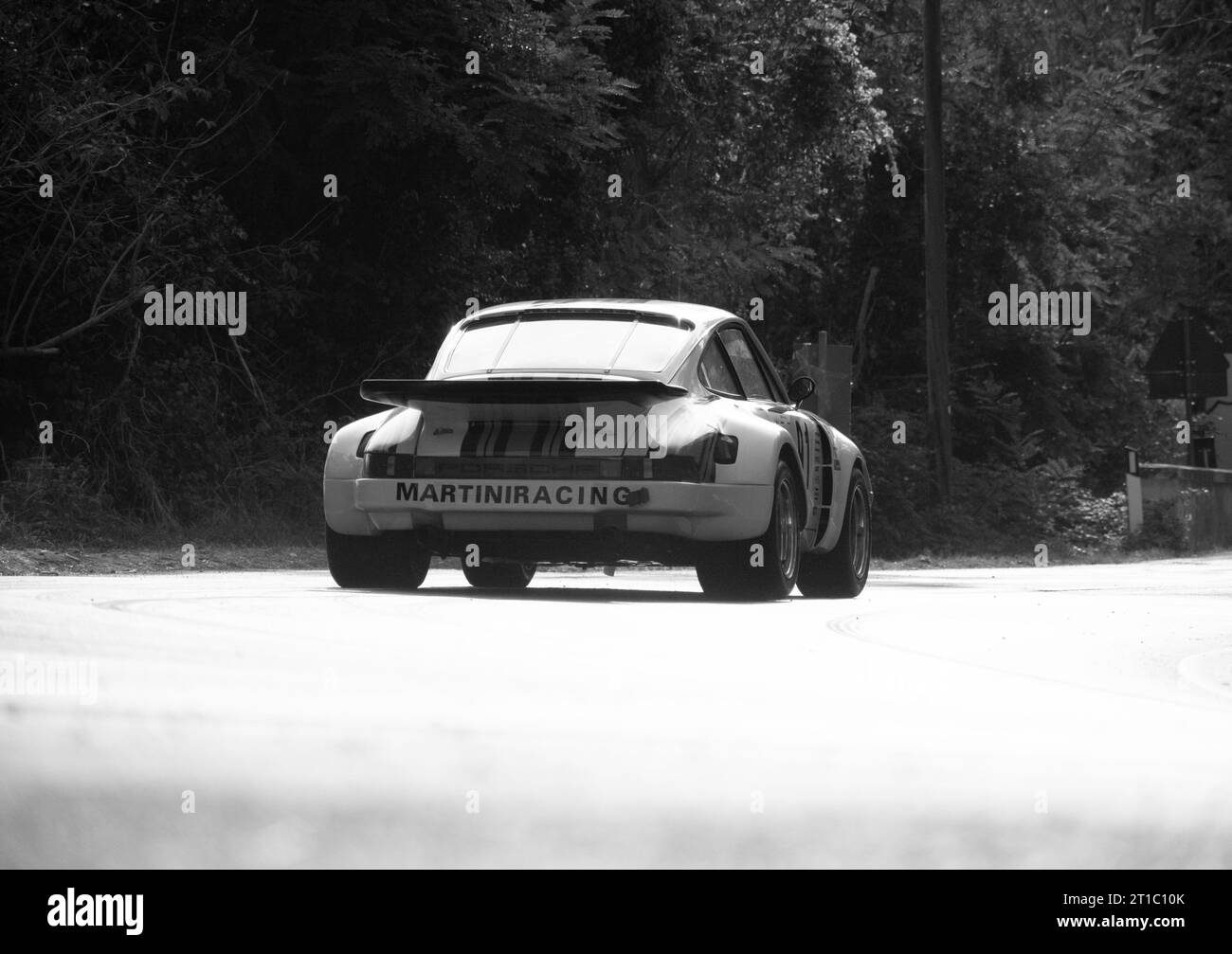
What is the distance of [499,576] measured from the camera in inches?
508

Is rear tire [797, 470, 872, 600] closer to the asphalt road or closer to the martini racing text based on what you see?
the martini racing text

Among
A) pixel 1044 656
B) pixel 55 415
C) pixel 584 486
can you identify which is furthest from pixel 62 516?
pixel 1044 656

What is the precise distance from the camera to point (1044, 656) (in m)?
7.89

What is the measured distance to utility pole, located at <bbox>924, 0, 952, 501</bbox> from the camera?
1163 inches

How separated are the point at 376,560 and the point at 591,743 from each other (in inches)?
245

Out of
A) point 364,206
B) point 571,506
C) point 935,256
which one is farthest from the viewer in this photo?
point 935,256

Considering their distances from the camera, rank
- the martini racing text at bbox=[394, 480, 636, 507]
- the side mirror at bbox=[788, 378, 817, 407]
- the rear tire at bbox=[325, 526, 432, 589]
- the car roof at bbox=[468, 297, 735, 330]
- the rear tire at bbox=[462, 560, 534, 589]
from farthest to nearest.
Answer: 1. the rear tire at bbox=[462, 560, 534, 589]
2. the side mirror at bbox=[788, 378, 817, 407]
3. the car roof at bbox=[468, 297, 735, 330]
4. the rear tire at bbox=[325, 526, 432, 589]
5. the martini racing text at bbox=[394, 480, 636, 507]

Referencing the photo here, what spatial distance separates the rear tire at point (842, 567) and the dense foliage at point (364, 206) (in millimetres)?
7570

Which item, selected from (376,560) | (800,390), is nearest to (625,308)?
(800,390)

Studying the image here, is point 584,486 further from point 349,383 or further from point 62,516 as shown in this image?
point 349,383

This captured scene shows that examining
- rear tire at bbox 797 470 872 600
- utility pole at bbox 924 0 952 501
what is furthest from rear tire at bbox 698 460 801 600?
utility pole at bbox 924 0 952 501

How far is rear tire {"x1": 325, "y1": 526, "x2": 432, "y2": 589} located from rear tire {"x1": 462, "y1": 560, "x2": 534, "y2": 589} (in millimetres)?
1535

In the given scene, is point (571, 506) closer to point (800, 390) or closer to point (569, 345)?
point (569, 345)

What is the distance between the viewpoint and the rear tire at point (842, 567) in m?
12.5
